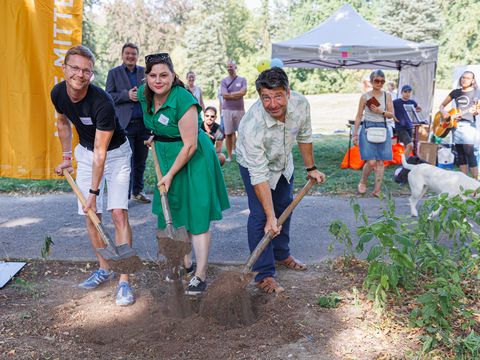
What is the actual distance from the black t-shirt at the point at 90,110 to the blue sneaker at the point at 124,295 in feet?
3.50

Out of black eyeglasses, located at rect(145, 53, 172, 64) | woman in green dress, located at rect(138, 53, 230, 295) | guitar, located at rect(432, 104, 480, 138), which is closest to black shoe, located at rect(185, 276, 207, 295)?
woman in green dress, located at rect(138, 53, 230, 295)

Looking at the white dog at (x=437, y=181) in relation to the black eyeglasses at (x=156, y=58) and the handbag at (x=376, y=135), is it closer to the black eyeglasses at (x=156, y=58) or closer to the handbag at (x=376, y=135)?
the handbag at (x=376, y=135)

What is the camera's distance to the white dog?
5.27 metres

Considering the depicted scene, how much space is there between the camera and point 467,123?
25.2ft

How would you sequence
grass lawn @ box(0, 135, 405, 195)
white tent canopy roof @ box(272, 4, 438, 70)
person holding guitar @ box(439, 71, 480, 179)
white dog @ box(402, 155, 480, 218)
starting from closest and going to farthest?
1. white dog @ box(402, 155, 480, 218)
2. grass lawn @ box(0, 135, 405, 195)
3. person holding guitar @ box(439, 71, 480, 179)
4. white tent canopy roof @ box(272, 4, 438, 70)

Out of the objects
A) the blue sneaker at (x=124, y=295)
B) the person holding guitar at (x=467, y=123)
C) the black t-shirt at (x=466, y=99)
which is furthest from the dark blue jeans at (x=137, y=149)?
the black t-shirt at (x=466, y=99)

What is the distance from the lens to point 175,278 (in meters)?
3.47

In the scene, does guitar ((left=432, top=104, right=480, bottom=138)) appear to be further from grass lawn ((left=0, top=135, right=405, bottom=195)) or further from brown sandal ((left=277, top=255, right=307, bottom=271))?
brown sandal ((left=277, top=255, right=307, bottom=271))

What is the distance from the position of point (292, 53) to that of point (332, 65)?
115 inches

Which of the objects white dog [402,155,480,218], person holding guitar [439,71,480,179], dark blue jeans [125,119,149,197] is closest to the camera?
white dog [402,155,480,218]

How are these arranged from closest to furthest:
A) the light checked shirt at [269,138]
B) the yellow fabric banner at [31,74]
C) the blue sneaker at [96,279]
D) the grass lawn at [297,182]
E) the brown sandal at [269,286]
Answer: the light checked shirt at [269,138], the brown sandal at [269,286], the blue sneaker at [96,279], the yellow fabric banner at [31,74], the grass lawn at [297,182]

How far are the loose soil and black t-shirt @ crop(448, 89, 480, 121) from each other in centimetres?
483

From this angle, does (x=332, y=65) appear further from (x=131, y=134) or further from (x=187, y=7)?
(x=187, y=7)

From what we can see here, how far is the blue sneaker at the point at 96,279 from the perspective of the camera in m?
3.97
